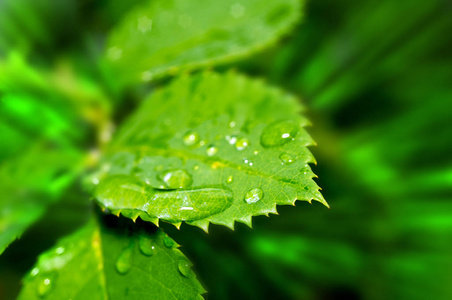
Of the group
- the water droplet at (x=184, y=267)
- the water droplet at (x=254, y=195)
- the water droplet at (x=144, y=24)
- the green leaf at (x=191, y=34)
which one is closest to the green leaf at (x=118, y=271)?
the water droplet at (x=184, y=267)

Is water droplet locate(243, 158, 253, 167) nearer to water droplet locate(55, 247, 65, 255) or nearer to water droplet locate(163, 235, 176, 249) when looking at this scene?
water droplet locate(163, 235, 176, 249)

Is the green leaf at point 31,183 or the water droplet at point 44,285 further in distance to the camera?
the green leaf at point 31,183

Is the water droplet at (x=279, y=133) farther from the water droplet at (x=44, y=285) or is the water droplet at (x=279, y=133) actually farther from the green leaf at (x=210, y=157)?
the water droplet at (x=44, y=285)

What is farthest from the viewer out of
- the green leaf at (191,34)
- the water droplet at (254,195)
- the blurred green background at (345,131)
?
the blurred green background at (345,131)

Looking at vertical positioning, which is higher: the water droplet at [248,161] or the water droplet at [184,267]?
the water droplet at [248,161]

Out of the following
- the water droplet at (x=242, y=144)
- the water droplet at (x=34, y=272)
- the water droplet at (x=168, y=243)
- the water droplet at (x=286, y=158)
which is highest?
the water droplet at (x=242, y=144)

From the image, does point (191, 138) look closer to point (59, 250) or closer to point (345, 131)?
point (59, 250)

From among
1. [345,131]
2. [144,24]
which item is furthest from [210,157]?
[345,131]

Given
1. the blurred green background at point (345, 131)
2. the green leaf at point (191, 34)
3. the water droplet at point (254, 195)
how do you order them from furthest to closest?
the blurred green background at point (345, 131), the green leaf at point (191, 34), the water droplet at point (254, 195)
